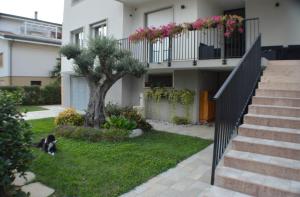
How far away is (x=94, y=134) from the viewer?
23.2 feet

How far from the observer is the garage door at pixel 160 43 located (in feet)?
33.7

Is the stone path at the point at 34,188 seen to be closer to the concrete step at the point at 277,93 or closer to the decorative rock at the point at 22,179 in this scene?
the decorative rock at the point at 22,179

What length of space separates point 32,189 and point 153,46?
7651 millimetres

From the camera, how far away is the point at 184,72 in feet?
32.8

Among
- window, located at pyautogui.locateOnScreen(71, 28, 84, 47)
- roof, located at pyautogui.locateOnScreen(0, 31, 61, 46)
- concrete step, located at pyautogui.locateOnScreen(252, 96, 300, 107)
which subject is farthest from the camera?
roof, located at pyautogui.locateOnScreen(0, 31, 61, 46)

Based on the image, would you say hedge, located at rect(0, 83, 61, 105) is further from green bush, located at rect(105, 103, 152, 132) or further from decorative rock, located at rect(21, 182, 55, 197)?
decorative rock, located at rect(21, 182, 55, 197)

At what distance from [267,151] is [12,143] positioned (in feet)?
11.7

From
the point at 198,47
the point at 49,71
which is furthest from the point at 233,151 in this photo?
the point at 49,71

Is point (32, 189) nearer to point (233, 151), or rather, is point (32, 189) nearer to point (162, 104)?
point (233, 151)

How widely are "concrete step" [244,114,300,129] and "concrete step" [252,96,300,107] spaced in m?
0.48

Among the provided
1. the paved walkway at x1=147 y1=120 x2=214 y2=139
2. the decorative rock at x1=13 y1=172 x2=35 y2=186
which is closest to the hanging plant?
the paved walkway at x1=147 y1=120 x2=214 y2=139

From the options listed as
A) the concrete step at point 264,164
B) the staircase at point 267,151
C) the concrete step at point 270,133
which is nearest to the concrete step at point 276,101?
the staircase at point 267,151

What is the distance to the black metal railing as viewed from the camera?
12.1 ft

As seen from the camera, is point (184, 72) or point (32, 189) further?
point (184, 72)
